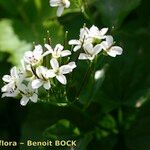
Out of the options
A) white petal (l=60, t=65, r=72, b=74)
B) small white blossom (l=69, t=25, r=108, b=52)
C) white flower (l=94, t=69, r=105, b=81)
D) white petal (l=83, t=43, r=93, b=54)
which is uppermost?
white flower (l=94, t=69, r=105, b=81)

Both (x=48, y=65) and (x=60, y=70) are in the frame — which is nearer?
(x=60, y=70)

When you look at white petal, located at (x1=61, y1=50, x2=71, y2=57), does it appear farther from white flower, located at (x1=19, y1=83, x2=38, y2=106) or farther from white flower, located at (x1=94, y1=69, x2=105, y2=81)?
white flower, located at (x1=94, y1=69, x2=105, y2=81)

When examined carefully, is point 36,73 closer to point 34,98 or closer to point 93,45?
point 34,98

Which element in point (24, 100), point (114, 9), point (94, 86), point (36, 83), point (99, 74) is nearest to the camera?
point (36, 83)

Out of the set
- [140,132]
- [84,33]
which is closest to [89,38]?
[84,33]

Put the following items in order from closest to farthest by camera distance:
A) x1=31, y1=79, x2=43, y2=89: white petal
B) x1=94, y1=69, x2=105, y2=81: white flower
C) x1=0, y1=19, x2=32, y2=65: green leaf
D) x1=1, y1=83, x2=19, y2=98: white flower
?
1. x1=31, y1=79, x2=43, y2=89: white petal
2. x1=1, y1=83, x2=19, y2=98: white flower
3. x1=94, y1=69, x2=105, y2=81: white flower
4. x1=0, y1=19, x2=32, y2=65: green leaf

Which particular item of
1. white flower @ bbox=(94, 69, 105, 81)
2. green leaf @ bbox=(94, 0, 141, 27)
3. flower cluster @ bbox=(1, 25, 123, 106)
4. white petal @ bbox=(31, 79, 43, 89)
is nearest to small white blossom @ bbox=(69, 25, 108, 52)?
flower cluster @ bbox=(1, 25, 123, 106)

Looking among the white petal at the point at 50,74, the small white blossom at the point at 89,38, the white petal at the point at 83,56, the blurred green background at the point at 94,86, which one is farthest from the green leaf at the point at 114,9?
the white petal at the point at 50,74
